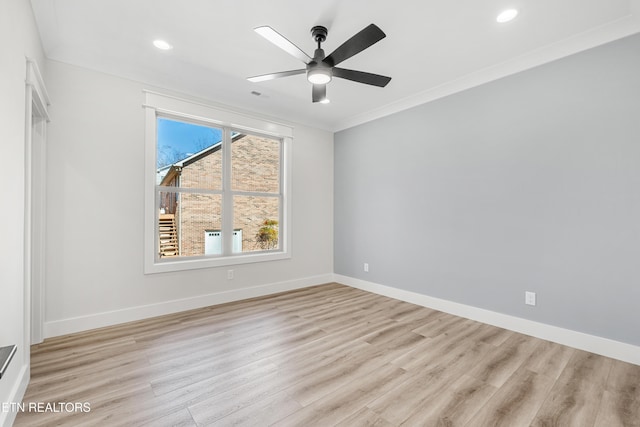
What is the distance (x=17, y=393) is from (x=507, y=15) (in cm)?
435

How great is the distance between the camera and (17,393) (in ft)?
5.74

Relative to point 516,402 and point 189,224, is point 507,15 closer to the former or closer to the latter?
point 516,402

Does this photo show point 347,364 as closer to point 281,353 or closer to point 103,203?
point 281,353

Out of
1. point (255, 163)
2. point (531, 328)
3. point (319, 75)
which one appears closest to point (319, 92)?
point (319, 75)

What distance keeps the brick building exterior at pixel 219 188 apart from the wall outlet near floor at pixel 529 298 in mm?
3379

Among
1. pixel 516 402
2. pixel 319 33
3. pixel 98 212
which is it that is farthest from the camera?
pixel 98 212

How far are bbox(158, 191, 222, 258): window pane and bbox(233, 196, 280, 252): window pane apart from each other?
305 mm

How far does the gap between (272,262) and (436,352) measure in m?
2.60

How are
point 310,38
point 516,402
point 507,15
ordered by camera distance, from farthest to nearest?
point 310,38
point 507,15
point 516,402

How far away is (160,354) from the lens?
2.42 m

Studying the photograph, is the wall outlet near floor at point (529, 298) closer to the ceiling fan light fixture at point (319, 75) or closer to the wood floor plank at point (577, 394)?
the wood floor plank at point (577, 394)

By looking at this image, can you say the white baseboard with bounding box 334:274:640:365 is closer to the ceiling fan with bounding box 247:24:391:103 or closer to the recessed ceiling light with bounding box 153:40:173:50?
the ceiling fan with bounding box 247:24:391:103

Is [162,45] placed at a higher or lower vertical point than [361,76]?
higher

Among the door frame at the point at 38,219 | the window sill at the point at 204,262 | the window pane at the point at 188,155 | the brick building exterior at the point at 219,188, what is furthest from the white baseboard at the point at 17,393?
the window pane at the point at 188,155
